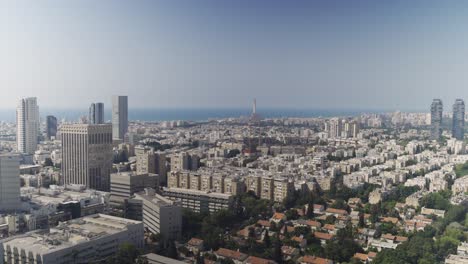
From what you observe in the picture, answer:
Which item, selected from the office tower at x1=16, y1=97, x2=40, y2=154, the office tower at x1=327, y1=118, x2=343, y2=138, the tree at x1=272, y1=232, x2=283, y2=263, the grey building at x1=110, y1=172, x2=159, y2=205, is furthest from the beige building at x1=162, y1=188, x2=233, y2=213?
the office tower at x1=327, y1=118, x2=343, y2=138

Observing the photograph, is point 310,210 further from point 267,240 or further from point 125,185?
point 125,185

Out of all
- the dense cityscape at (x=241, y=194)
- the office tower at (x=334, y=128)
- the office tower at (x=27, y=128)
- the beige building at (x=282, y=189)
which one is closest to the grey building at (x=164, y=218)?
the dense cityscape at (x=241, y=194)

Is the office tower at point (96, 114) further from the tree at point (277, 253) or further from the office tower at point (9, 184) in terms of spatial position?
the tree at point (277, 253)

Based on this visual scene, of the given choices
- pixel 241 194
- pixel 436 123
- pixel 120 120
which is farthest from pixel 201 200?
pixel 436 123

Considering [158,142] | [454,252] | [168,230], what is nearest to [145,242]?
[168,230]

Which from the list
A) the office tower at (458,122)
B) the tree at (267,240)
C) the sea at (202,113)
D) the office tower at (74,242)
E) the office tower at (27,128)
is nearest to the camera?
the office tower at (74,242)

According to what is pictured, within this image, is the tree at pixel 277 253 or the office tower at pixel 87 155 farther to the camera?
the office tower at pixel 87 155
